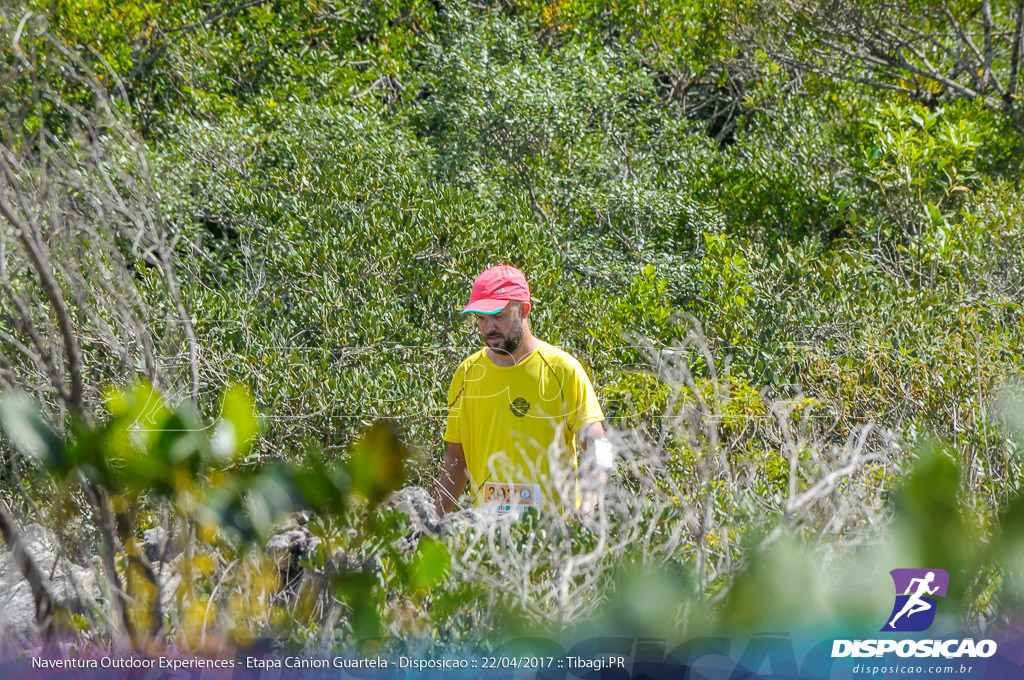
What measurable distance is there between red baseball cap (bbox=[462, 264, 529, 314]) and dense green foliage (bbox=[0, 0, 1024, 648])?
22.0 inches

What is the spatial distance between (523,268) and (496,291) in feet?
8.92

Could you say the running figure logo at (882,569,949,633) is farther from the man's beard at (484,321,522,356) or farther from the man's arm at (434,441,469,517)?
the man's arm at (434,441,469,517)

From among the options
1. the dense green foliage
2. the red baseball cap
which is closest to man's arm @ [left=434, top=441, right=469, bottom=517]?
the dense green foliage

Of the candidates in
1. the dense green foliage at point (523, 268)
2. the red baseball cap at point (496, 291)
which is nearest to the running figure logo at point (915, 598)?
the dense green foliage at point (523, 268)

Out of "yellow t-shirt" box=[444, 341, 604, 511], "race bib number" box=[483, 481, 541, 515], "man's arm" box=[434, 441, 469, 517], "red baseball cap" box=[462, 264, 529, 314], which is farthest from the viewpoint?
"man's arm" box=[434, 441, 469, 517]

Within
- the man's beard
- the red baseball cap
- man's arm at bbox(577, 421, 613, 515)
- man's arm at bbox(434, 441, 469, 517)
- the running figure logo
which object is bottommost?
the running figure logo

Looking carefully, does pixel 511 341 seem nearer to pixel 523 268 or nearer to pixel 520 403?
pixel 520 403

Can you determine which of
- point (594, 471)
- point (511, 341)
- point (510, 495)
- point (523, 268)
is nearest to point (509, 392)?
point (511, 341)

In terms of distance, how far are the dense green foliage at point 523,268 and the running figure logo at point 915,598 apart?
0.03 metres

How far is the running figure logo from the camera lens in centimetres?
129

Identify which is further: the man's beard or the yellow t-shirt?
the man's beard

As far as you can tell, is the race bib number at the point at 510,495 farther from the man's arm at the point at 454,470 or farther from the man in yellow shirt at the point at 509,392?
the man's arm at the point at 454,470

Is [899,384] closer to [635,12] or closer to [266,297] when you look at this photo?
[266,297]

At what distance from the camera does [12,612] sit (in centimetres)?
171
